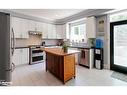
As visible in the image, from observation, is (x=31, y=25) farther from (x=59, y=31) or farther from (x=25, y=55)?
(x=59, y=31)

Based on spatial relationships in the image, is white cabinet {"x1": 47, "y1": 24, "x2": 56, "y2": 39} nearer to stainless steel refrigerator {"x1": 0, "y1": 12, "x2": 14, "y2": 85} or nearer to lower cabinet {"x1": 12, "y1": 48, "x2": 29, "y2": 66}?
lower cabinet {"x1": 12, "y1": 48, "x2": 29, "y2": 66}

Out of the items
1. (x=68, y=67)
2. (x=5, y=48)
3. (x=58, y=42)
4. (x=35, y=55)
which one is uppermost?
(x=58, y=42)

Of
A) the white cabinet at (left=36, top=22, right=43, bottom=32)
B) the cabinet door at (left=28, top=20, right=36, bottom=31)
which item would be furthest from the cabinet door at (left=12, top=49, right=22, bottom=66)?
the white cabinet at (left=36, top=22, right=43, bottom=32)

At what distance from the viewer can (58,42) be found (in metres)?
7.45

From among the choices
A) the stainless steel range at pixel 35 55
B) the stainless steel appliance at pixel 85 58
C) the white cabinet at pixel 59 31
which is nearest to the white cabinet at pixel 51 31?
the white cabinet at pixel 59 31

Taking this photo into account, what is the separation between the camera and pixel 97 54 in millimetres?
4688

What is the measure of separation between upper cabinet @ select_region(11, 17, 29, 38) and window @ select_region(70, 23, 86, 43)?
2409mm

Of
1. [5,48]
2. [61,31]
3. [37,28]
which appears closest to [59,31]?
[61,31]

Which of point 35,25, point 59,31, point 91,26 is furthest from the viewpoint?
point 59,31

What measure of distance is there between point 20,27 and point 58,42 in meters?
2.72

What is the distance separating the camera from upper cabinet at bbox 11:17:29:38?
508 centimetres
